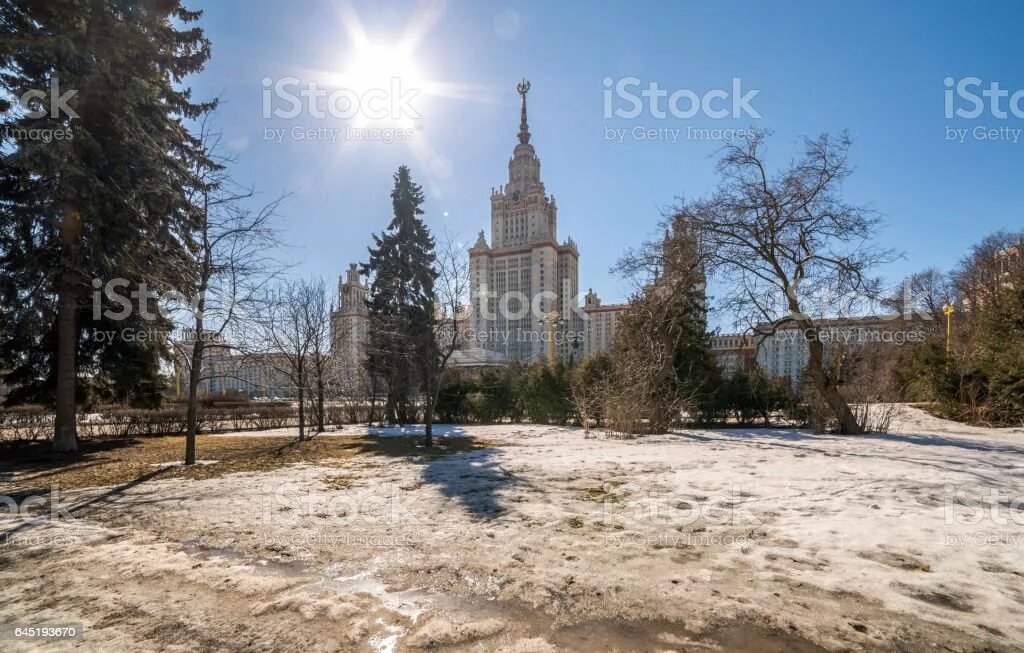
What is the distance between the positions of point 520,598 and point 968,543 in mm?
3787

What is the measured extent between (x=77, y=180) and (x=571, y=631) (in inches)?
533

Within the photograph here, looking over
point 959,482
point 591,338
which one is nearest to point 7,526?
point 959,482

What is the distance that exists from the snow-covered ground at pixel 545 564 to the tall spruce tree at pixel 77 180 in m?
6.83

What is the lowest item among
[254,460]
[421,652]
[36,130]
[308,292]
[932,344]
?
[254,460]

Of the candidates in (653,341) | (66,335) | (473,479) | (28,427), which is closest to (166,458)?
(66,335)

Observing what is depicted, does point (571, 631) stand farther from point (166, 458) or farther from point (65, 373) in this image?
point (65, 373)

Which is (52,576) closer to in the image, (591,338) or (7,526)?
(7,526)

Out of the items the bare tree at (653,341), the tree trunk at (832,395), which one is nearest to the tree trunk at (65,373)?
the bare tree at (653,341)

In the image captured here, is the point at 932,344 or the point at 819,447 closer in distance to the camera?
the point at 819,447

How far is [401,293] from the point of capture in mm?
22734

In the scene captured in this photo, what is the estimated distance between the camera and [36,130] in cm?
927

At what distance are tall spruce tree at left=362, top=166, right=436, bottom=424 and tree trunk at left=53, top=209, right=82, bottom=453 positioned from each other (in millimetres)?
9377
